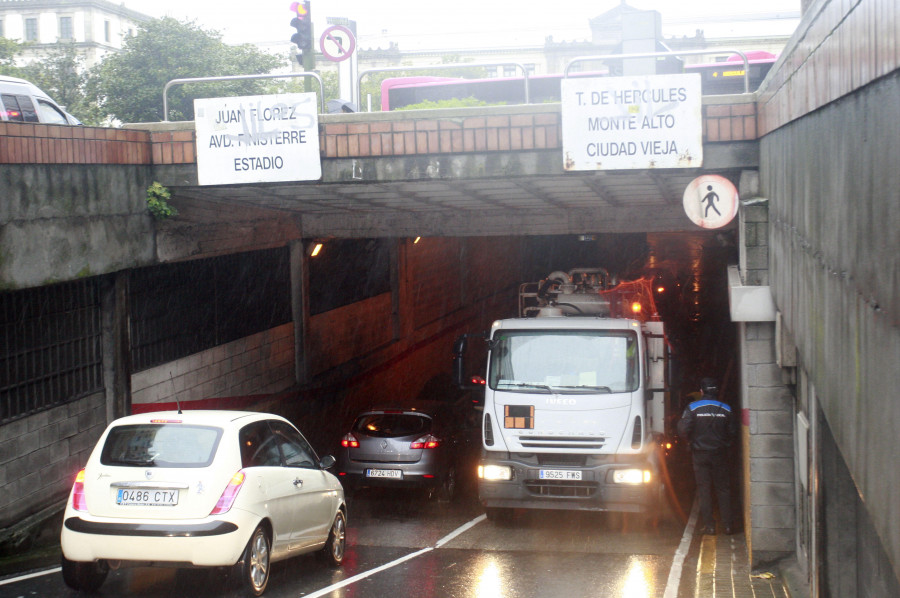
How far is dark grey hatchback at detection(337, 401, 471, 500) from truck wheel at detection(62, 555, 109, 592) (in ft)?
18.0

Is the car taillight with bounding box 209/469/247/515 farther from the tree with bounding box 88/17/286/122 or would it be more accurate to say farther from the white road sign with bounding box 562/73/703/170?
the tree with bounding box 88/17/286/122

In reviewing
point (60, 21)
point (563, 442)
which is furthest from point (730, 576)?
point (60, 21)

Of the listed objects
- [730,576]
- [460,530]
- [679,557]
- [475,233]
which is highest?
[475,233]

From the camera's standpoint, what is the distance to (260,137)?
10.5 m

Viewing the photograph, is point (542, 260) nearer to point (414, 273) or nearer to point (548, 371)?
point (414, 273)

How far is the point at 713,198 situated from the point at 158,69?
110ft

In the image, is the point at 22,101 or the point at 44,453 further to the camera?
the point at 22,101

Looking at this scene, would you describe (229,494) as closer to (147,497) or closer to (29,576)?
(147,497)

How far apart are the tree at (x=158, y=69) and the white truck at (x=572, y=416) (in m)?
29.4

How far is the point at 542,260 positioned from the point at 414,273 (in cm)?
1232

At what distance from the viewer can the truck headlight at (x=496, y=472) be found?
35.8 feet

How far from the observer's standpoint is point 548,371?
1115 cm

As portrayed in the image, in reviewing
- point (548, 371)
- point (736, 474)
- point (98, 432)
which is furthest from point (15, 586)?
point (736, 474)

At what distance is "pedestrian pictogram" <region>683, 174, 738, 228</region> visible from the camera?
989cm
